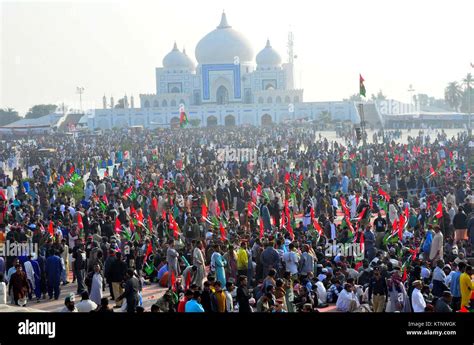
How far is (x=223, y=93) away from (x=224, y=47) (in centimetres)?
370

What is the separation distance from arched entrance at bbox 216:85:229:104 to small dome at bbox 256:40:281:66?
4202 mm

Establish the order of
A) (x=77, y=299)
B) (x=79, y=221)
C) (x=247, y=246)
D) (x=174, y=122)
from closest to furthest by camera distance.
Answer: (x=77, y=299), (x=247, y=246), (x=79, y=221), (x=174, y=122)

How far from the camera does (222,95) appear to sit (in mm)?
69188

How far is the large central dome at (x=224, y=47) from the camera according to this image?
6844cm

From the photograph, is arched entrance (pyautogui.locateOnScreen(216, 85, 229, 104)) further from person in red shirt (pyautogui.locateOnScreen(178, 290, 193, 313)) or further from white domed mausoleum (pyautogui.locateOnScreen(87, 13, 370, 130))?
person in red shirt (pyautogui.locateOnScreen(178, 290, 193, 313))

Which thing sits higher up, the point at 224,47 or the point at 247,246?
the point at 224,47

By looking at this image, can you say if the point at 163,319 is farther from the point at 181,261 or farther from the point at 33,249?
the point at 33,249

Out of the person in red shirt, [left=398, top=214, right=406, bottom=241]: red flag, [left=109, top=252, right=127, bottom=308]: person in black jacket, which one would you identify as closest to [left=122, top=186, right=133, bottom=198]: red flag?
[left=398, top=214, right=406, bottom=241]: red flag

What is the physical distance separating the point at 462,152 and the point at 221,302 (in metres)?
19.1

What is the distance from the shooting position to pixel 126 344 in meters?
4.03

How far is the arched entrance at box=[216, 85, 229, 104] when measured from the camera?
68.9 meters

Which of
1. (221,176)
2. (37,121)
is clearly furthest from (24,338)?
(37,121)

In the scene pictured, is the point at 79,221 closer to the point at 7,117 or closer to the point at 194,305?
the point at 194,305

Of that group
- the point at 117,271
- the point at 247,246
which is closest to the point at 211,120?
the point at 247,246
